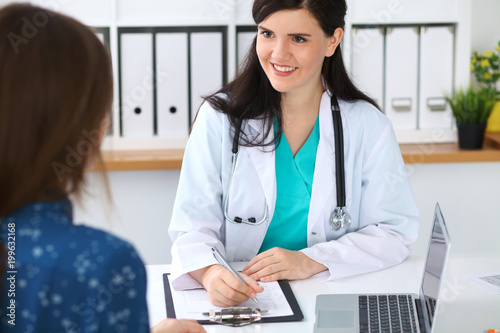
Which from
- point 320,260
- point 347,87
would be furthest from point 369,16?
point 320,260

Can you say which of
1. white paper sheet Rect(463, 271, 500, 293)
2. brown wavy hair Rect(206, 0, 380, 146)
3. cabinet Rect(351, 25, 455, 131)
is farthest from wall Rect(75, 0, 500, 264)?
white paper sheet Rect(463, 271, 500, 293)

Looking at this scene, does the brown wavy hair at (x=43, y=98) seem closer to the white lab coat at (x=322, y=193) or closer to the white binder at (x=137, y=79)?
the white lab coat at (x=322, y=193)

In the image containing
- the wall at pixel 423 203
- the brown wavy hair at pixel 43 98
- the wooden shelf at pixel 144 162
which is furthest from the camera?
the wall at pixel 423 203

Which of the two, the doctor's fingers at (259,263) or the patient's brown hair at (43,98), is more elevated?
the patient's brown hair at (43,98)

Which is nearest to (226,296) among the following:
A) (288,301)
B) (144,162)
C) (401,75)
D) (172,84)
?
(288,301)

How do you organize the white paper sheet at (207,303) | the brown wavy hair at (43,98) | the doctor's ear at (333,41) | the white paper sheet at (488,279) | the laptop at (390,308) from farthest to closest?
the doctor's ear at (333,41)
the white paper sheet at (488,279)
the white paper sheet at (207,303)
the laptop at (390,308)
the brown wavy hair at (43,98)

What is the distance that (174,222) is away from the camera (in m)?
1.60

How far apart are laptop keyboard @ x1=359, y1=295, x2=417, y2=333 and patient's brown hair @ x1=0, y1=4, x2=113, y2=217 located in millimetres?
710

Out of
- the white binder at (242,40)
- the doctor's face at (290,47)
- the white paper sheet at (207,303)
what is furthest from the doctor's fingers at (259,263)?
the white binder at (242,40)

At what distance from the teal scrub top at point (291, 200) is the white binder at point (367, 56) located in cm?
111

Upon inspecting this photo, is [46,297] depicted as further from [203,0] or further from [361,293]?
[203,0]

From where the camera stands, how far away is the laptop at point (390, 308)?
1.19 metres

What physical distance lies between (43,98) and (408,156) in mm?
2125

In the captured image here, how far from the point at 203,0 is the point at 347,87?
42.3 inches
